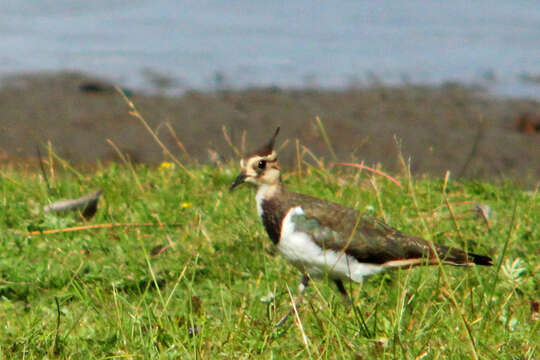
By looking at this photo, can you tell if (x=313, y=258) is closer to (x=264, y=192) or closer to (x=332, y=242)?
(x=332, y=242)

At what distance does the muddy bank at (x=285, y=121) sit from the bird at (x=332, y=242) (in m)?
5.99

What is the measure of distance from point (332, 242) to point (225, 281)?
3.07 ft

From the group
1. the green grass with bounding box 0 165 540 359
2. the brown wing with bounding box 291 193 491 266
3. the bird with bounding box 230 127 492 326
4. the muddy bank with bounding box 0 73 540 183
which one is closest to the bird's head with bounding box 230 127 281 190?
the bird with bounding box 230 127 492 326

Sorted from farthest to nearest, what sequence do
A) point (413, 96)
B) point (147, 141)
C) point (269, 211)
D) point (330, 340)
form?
point (413, 96) → point (147, 141) → point (269, 211) → point (330, 340)

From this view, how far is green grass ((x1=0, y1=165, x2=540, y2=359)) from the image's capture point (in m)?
3.78

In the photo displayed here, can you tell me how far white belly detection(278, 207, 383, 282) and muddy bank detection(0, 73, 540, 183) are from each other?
6.15m

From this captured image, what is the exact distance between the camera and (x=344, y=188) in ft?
21.8

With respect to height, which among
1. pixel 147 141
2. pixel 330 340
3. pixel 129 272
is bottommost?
pixel 147 141

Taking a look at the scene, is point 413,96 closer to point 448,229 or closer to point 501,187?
point 501,187

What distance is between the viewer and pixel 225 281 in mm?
5125

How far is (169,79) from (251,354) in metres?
14.4

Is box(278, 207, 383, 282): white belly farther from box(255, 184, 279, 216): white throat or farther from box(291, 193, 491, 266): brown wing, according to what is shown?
box(255, 184, 279, 216): white throat

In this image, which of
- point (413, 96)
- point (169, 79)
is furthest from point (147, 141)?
point (413, 96)

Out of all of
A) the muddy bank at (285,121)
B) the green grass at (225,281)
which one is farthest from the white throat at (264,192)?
the muddy bank at (285,121)
